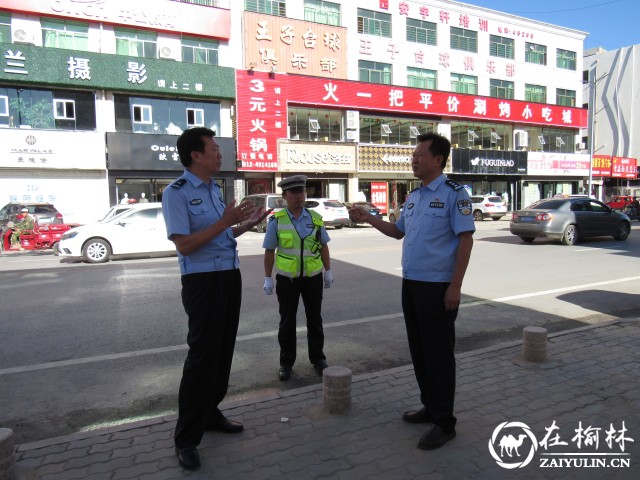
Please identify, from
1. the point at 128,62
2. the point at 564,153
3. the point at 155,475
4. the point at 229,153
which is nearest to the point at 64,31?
the point at 128,62

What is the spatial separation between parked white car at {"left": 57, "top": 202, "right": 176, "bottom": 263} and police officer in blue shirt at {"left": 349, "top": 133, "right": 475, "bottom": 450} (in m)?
9.65

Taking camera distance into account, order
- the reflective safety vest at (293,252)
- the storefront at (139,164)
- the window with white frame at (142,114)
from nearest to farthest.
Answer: the reflective safety vest at (293,252)
the storefront at (139,164)
the window with white frame at (142,114)

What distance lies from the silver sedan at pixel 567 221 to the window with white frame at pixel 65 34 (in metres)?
21.3

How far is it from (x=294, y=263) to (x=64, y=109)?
74.1ft

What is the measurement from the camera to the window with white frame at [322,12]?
90.0 feet

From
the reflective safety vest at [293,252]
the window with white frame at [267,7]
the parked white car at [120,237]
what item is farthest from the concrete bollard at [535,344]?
the window with white frame at [267,7]

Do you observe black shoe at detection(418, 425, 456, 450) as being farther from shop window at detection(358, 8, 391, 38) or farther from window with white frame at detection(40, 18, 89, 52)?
shop window at detection(358, 8, 391, 38)

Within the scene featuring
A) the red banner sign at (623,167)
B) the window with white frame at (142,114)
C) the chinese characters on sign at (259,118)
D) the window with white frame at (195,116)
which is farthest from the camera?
the red banner sign at (623,167)

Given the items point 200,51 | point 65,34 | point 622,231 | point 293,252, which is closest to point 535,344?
point 293,252

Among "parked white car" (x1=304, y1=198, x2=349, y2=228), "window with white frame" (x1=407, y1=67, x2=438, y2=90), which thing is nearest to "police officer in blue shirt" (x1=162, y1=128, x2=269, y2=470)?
"parked white car" (x1=304, y1=198, x2=349, y2=228)

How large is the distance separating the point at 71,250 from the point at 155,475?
10490 mm

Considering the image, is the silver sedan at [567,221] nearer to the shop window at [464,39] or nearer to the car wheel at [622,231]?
the car wheel at [622,231]

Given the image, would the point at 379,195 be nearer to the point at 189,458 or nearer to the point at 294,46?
the point at 294,46

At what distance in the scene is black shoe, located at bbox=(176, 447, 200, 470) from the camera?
2.65 m
